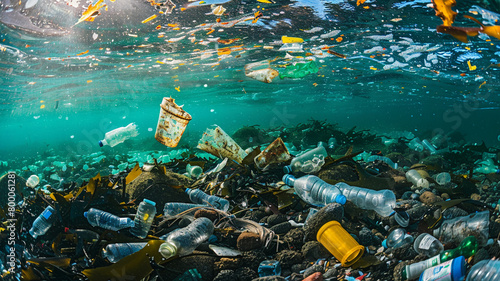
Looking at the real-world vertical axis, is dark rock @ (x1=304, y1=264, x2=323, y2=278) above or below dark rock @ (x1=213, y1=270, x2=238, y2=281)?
below

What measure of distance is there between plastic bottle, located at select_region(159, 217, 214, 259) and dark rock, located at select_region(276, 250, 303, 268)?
0.68 m

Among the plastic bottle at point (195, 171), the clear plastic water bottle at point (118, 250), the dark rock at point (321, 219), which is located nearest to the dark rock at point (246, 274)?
the dark rock at point (321, 219)

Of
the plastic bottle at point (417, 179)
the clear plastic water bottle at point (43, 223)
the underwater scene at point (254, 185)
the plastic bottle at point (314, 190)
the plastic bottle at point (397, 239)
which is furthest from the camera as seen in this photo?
the plastic bottle at point (417, 179)

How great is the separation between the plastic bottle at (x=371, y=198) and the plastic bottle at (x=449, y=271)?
1.07 metres

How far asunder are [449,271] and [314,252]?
3.09 feet

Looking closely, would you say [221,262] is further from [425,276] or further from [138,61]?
[138,61]

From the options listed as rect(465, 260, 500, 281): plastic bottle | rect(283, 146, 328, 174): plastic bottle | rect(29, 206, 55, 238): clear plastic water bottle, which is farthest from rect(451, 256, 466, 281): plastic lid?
rect(29, 206, 55, 238): clear plastic water bottle

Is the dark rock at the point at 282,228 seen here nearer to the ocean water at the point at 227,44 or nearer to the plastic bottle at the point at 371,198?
the plastic bottle at the point at 371,198

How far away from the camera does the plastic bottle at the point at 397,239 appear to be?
2350 mm

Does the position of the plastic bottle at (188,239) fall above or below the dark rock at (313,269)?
above

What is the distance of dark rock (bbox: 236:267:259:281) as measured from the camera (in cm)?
216

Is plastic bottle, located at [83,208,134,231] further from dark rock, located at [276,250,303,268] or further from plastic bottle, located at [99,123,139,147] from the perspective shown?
plastic bottle, located at [99,123,139,147]

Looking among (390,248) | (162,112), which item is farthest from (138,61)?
(390,248)

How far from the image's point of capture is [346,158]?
4145 millimetres
